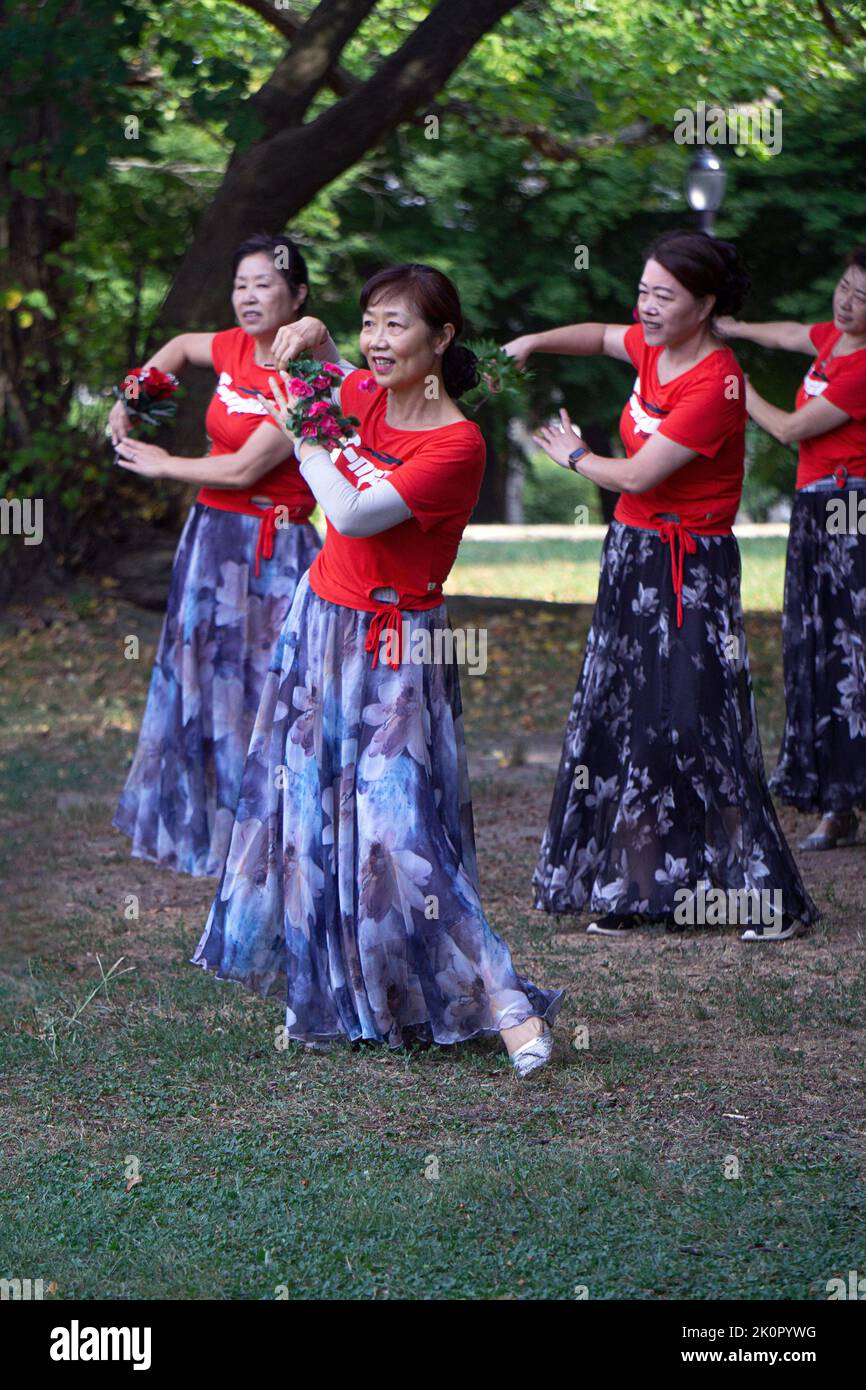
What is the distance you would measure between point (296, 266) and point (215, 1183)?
350cm

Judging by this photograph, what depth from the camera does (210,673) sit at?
22.0ft

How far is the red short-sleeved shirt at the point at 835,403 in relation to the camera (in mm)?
7109

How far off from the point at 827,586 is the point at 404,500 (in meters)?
3.52

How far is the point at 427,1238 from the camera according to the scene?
3.63 m

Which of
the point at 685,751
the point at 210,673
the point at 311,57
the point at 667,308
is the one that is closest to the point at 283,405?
the point at 667,308

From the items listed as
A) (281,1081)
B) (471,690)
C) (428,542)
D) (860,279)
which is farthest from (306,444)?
(471,690)

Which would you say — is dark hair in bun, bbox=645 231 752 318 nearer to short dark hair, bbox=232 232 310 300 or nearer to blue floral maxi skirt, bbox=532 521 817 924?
blue floral maxi skirt, bbox=532 521 817 924

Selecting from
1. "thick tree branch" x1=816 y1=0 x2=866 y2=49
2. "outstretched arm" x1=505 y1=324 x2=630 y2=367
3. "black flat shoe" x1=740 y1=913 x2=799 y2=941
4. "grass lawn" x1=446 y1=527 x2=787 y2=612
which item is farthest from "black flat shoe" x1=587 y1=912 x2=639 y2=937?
"thick tree branch" x1=816 y1=0 x2=866 y2=49

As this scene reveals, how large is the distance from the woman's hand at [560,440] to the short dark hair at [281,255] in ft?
3.72

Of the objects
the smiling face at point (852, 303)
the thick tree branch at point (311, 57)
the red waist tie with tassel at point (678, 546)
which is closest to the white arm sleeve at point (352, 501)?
the red waist tie with tassel at point (678, 546)

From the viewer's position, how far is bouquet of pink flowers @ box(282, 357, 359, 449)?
4422 mm

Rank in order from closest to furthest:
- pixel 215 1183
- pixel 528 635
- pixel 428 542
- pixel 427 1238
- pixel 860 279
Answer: pixel 427 1238, pixel 215 1183, pixel 428 542, pixel 860 279, pixel 528 635

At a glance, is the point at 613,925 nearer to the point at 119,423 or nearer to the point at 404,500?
the point at 404,500
